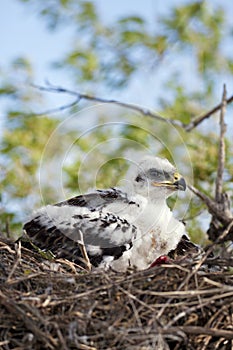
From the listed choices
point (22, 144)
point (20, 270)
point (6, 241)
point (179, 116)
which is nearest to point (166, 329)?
point (20, 270)

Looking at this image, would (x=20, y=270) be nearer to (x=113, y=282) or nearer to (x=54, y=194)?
(x=113, y=282)

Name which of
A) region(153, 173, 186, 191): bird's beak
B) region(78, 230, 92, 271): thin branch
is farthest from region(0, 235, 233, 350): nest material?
region(153, 173, 186, 191): bird's beak

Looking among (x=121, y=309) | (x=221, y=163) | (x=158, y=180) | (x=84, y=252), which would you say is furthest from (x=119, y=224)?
(x=121, y=309)

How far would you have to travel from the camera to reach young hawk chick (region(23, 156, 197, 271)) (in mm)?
5230

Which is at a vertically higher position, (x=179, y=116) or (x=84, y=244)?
(x=84, y=244)

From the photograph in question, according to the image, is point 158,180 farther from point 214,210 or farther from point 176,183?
point 214,210

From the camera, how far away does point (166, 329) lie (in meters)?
4.04

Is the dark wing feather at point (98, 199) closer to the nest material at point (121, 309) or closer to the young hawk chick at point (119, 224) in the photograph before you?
the young hawk chick at point (119, 224)

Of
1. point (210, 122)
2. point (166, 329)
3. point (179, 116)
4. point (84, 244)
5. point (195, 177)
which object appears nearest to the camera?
point (166, 329)

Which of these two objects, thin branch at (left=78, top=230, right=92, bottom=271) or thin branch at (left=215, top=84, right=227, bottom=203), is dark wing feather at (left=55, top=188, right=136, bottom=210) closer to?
thin branch at (left=78, top=230, right=92, bottom=271)

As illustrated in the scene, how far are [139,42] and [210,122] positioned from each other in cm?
257

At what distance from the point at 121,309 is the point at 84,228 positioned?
1.14 meters

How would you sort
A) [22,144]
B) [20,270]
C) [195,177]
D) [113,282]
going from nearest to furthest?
[113,282] → [20,270] → [195,177] → [22,144]

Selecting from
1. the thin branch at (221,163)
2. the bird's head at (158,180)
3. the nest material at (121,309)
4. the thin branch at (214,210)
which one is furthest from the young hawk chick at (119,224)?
the nest material at (121,309)
